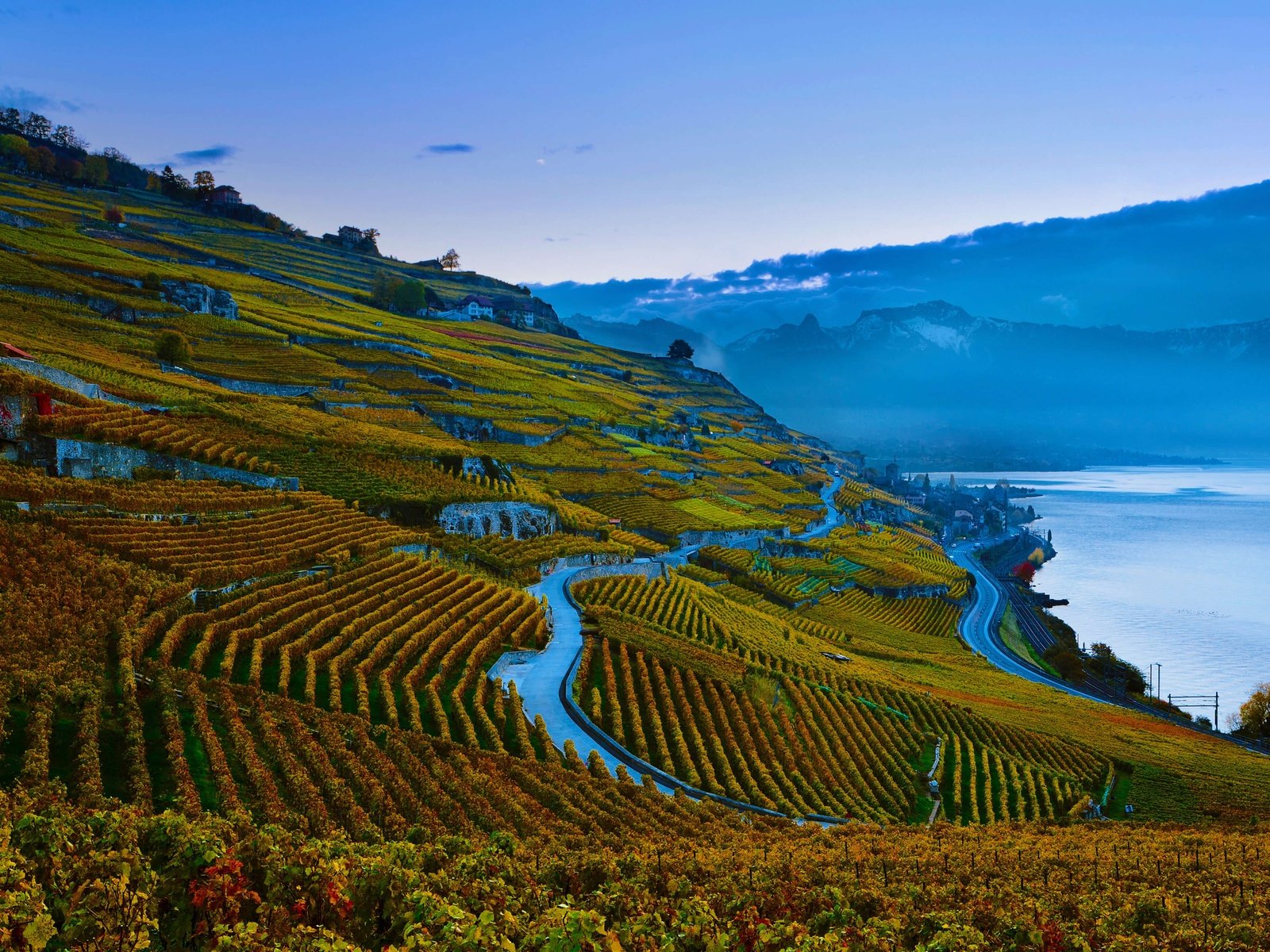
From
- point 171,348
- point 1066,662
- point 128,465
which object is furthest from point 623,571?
point 1066,662

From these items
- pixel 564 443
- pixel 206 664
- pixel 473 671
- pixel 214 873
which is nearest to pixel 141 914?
pixel 214 873

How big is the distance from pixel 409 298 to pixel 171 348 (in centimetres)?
7025

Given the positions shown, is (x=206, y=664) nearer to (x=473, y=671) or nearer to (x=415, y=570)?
(x=473, y=671)

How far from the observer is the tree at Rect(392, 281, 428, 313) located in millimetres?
123375

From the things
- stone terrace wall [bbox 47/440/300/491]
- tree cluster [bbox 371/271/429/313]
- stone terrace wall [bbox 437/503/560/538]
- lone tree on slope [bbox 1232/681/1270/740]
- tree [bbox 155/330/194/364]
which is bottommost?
lone tree on slope [bbox 1232/681/1270/740]

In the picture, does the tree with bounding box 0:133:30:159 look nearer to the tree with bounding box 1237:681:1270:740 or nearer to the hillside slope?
the hillside slope

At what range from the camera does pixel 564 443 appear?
8069 cm

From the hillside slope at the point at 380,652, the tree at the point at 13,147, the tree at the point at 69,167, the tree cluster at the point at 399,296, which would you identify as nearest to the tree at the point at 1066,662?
the hillside slope at the point at 380,652

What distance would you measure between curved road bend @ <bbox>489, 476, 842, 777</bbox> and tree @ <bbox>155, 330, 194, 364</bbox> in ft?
112

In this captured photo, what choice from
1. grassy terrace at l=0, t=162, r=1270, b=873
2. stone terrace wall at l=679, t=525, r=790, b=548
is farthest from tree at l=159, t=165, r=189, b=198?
stone terrace wall at l=679, t=525, r=790, b=548

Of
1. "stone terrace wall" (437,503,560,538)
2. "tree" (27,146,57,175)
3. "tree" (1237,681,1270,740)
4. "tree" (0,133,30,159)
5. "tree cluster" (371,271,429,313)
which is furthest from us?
"tree cluster" (371,271,429,313)

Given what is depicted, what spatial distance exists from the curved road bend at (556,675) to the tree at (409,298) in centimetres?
9391

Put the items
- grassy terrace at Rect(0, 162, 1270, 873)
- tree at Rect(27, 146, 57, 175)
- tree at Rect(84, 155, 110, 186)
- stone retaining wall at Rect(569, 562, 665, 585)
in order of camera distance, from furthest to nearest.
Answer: tree at Rect(84, 155, 110, 186) < tree at Rect(27, 146, 57, 175) < stone retaining wall at Rect(569, 562, 665, 585) < grassy terrace at Rect(0, 162, 1270, 873)

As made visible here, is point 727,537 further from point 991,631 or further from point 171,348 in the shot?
point 171,348
